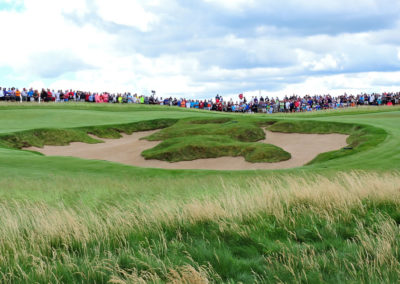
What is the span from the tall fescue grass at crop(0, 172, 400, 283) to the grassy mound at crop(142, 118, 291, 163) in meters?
19.0

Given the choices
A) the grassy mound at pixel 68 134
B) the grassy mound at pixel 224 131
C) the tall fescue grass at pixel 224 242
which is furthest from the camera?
the grassy mound at pixel 68 134

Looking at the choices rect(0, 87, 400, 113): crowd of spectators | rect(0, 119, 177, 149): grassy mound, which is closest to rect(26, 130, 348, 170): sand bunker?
rect(0, 119, 177, 149): grassy mound

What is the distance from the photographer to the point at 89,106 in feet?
217

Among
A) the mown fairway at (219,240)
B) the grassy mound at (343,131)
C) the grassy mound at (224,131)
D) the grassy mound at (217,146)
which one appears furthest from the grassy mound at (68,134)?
the mown fairway at (219,240)

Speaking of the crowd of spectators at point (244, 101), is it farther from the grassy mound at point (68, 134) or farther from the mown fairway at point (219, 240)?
the mown fairway at point (219, 240)

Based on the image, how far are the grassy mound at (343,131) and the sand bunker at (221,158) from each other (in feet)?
2.48

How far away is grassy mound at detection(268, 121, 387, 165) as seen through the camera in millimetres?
27391

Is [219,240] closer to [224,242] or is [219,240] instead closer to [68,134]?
[224,242]

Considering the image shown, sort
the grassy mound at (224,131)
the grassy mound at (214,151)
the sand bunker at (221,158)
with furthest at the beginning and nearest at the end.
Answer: the grassy mound at (224,131) < the grassy mound at (214,151) < the sand bunker at (221,158)

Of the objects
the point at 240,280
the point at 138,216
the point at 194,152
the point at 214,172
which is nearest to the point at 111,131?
the point at 194,152

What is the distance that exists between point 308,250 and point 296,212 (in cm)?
199

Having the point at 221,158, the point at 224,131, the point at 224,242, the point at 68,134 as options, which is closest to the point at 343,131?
the point at 224,131

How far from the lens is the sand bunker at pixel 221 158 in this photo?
28.4 m

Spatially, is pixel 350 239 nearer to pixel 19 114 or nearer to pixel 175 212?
pixel 175 212
